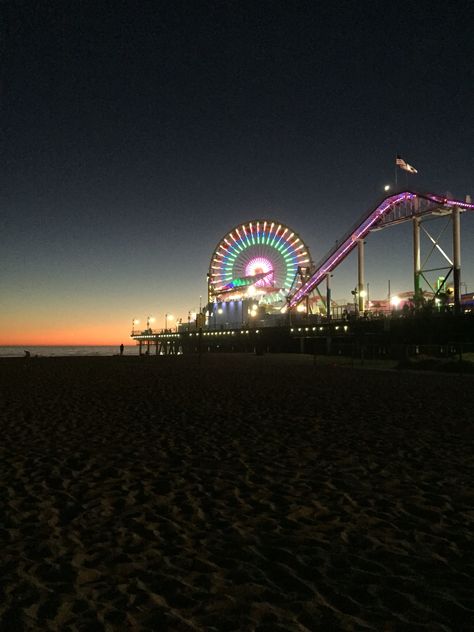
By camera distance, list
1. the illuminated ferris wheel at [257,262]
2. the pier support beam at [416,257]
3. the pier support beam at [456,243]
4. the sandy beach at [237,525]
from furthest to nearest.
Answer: the illuminated ferris wheel at [257,262] < the pier support beam at [416,257] < the pier support beam at [456,243] < the sandy beach at [237,525]

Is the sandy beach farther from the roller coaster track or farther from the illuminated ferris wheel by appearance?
the illuminated ferris wheel

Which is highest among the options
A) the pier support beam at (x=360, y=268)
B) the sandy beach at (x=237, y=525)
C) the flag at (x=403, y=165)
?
the flag at (x=403, y=165)

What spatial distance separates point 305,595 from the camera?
3477mm

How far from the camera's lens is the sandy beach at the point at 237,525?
3303 millimetres

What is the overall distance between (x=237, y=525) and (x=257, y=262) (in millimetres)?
81223

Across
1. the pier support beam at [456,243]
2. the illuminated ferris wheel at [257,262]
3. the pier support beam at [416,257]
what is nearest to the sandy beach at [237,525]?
the pier support beam at [456,243]

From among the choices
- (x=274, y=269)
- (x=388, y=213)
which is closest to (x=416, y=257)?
(x=388, y=213)

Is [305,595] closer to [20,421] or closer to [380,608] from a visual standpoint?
[380,608]

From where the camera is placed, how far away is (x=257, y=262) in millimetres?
85250

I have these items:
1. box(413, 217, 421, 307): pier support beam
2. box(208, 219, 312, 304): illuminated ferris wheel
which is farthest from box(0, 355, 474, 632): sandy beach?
box(208, 219, 312, 304): illuminated ferris wheel

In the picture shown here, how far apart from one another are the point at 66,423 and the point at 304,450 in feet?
18.1

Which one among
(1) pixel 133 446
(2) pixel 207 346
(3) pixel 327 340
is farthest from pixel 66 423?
(2) pixel 207 346

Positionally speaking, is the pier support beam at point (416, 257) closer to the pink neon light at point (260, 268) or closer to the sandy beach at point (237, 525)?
the pink neon light at point (260, 268)

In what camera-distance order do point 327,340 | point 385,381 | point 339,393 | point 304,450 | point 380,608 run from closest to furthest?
1. point 380,608
2. point 304,450
3. point 339,393
4. point 385,381
5. point 327,340
